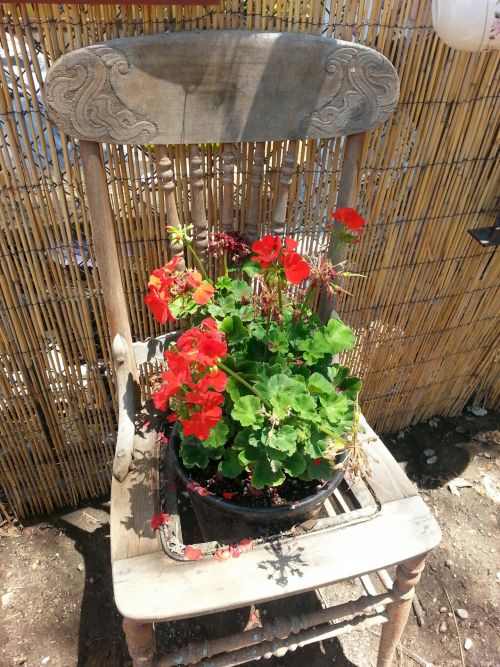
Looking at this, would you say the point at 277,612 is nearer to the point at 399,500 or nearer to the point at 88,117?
the point at 399,500

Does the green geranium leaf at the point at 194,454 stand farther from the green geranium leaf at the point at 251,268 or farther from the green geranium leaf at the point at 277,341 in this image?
the green geranium leaf at the point at 251,268

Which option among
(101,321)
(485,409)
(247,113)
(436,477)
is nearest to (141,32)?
(247,113)

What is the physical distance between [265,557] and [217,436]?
0.27m

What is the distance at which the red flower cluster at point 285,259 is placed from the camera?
93cm

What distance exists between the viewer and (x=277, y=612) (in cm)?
168

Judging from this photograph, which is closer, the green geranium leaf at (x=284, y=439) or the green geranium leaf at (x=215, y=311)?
the green geranium leaf at (x=284, y=439)

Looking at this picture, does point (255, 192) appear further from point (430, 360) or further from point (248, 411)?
point (430, 360)

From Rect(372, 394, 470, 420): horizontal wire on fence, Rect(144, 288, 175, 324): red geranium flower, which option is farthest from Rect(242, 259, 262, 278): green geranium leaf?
Rect(372, 394, 470, 420): horizontal wire on fence

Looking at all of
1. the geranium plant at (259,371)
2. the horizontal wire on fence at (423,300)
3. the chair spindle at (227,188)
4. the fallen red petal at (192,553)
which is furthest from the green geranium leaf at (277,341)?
the horizontal wire on fence at (423,300)

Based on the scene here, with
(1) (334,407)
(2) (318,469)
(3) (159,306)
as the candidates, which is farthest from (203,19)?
(2) (318,469)

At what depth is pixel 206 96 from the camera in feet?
3.34

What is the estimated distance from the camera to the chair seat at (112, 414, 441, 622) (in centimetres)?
97

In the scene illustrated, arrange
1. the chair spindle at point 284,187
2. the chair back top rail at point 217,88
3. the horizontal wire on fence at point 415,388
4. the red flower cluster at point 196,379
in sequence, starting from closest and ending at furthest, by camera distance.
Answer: the red flower cluster at point 196,379 → the chair back top rail at point 217,88 → the chair spindle at point 284,187 → the horizontal wire on fence at point 415,388

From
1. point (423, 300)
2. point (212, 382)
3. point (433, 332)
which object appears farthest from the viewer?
point (433, 332)
